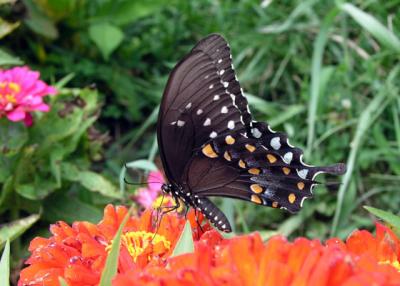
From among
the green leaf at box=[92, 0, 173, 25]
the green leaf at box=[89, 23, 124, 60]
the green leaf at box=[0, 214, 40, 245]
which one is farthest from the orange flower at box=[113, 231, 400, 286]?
the green leaf at box=[92, 0, 173, 25]

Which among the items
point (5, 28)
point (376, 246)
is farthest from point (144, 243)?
point (5, 28)

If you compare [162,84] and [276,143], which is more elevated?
[276,143]

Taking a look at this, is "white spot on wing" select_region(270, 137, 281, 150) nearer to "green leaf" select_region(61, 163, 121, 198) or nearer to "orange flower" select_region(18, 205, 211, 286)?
"orange flower" select_region(18, 205, 211, 286)

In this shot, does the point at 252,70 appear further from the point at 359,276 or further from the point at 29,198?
the point at 359,276

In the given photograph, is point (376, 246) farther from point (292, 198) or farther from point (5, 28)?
point (5, 28)

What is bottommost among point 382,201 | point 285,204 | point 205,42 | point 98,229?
point 382,201

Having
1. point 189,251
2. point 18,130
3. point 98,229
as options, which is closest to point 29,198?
point 18,130
